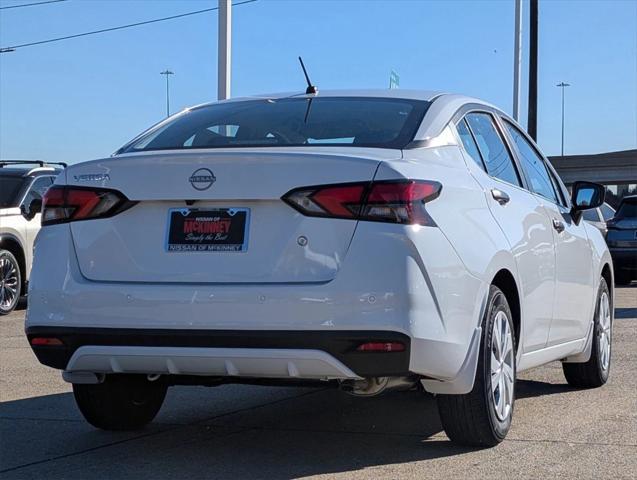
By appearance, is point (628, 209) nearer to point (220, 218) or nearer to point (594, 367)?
point (594, 367)

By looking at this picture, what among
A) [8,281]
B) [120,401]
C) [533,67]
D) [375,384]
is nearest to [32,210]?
[8,281]

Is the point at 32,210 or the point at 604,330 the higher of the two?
the point at 32,210

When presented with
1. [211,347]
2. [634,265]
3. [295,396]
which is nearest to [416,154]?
[211,347]

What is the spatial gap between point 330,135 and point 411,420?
1787 mm

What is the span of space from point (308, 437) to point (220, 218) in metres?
1.53

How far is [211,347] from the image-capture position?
15.9 feet

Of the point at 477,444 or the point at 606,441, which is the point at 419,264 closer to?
the point at 477,444

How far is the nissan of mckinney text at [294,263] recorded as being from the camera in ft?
15.6

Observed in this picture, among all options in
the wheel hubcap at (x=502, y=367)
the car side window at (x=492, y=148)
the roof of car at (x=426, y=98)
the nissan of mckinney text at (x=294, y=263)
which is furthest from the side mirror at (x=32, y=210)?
the wheel hubcap at (x=502, y=367)

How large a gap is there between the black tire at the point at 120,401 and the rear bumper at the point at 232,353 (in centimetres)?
62

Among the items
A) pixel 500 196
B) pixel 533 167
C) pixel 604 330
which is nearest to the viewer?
pixel 500 196

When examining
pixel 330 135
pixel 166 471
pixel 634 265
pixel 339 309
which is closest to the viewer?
pixel 339 309

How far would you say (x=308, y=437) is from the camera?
5.93 meters

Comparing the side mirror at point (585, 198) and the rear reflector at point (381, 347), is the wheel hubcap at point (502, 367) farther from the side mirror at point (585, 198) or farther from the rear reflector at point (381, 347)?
the side mirror at point (585, 198)
